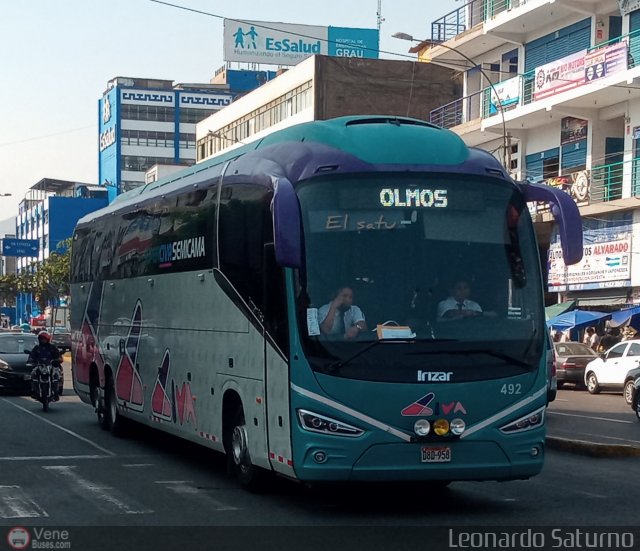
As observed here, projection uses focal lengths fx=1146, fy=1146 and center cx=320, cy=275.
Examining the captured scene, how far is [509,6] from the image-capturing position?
40062 mm

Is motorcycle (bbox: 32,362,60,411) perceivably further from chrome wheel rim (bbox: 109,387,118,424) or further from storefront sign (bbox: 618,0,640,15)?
storefront sign (bbox: 618,0,640,15)

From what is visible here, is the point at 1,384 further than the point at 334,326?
Yes

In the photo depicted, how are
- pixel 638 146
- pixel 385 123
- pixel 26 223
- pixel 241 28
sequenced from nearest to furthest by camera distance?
pixel 385 123, pixel 638 146, pixel 241 28, pixel 26 223

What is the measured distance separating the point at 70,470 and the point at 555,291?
28.6 metres

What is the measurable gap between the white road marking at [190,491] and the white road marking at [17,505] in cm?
155

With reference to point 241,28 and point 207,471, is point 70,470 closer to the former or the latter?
point 207,471

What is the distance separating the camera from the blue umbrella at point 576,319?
1389 inches

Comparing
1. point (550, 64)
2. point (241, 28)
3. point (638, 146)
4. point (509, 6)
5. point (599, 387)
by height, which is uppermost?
point (241, 28)

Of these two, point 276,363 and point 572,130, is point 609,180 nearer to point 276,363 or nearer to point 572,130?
point 572,130

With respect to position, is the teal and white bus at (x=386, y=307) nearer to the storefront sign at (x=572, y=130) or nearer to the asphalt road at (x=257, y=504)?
the asphalt road at (x=257, y=504)

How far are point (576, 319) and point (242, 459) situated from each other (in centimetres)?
2531

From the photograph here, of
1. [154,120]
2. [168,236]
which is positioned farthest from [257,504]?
[154,120]

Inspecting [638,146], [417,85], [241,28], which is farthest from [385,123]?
[241,28]

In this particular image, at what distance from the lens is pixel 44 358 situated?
2300cm
